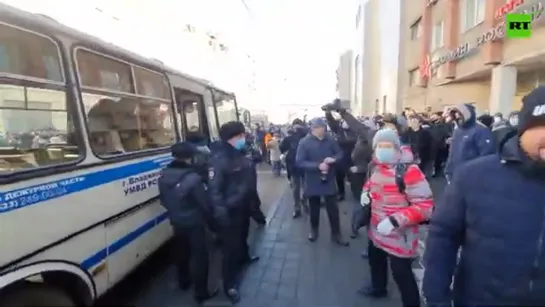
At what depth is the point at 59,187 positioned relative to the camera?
2.76 meters

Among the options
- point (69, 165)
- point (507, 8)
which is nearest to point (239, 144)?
point (69, 165)

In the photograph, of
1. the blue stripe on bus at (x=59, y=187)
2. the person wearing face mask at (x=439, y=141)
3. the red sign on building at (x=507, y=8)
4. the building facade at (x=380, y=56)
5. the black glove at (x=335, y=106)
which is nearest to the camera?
the blue stripe on bus at (x=59, y=187)

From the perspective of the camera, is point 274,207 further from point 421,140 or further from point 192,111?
point 421,140

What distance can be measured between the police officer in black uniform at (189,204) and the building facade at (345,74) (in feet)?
217

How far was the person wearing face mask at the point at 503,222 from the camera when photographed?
1585 mm

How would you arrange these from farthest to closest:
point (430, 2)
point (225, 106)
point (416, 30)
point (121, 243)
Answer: point (416, 30) < point (430, 2) < point (225, 106) < point (121, 243)

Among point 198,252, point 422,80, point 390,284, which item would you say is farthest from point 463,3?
point 198,252

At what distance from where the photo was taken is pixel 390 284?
4.36 metres

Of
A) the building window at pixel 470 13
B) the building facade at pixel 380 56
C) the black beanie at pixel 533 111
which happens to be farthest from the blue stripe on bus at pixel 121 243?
the building facade at pixel 380 56

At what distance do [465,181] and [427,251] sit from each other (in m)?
0.39

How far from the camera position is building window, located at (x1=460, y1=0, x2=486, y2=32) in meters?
15.8

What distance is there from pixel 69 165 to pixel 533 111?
290 cm

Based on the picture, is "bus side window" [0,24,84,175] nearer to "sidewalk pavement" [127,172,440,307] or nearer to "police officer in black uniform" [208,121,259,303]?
"police officer in black uniform" [208,121,259,303]

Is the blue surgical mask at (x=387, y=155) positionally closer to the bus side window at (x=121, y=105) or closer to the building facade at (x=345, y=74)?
the bus side window at (x=121, y=105)
